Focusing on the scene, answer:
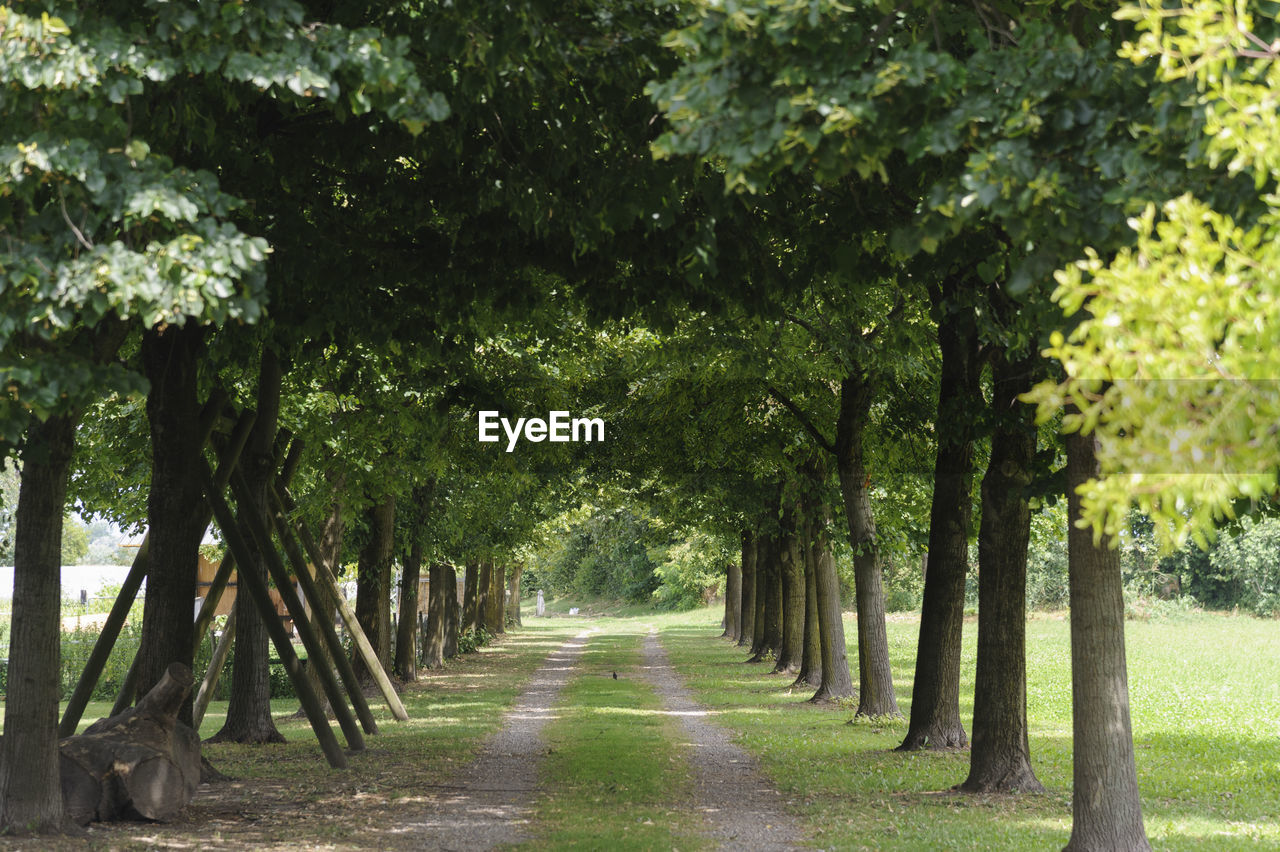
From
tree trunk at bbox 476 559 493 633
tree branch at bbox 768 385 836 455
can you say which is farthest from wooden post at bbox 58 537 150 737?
tree trunk at bbox 476 559 493 633

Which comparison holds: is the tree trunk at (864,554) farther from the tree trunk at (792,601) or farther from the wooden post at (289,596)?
the tree trunk at (792,601)

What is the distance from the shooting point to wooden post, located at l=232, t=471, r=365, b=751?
14.0 meters

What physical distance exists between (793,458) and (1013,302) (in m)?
12.7

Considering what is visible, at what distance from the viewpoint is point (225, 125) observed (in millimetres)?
8984

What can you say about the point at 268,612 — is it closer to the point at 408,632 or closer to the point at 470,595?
the point at 408,632

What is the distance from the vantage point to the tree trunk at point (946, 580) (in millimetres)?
13648

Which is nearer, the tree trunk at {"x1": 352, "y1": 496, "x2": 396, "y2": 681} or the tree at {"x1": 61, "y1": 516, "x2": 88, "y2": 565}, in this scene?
the tree trunk at {"x1": 352, "y1": 496, "x2": 396, "y2": 681}

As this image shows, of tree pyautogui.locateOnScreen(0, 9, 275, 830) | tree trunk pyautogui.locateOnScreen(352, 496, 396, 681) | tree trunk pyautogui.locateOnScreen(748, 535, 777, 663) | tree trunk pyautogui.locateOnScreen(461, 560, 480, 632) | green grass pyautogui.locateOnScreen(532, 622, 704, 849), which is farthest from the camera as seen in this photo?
tree trunk pyautogui.locateOnScreen(461, 560, 480, 632)

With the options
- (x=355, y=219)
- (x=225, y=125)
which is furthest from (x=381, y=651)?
(x=225, y=125)

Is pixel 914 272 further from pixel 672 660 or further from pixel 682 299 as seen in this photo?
pixel 672 660

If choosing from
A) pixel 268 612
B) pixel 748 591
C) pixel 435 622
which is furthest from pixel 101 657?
pixel 748 591

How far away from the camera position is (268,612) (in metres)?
13.6

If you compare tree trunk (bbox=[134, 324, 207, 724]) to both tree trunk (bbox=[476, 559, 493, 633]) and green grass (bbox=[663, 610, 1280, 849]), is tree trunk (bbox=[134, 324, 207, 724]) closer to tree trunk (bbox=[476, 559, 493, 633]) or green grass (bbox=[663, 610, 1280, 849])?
green grass (bbox=[663, 610, 1280, 849])

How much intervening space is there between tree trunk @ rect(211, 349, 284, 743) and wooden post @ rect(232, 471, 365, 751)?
577 mm
